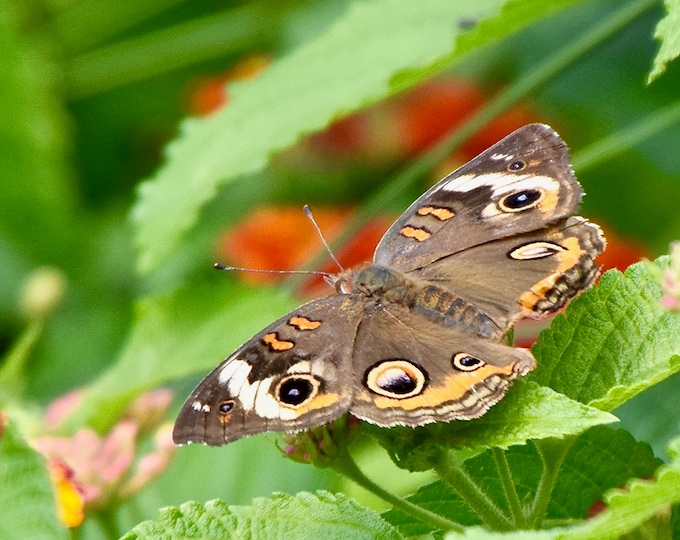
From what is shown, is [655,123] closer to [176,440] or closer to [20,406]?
[176,440]

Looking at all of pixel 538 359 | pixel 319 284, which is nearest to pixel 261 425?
pixel 538 359

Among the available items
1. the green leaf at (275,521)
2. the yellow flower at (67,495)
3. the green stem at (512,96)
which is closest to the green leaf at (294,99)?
the green stem at (512,96)

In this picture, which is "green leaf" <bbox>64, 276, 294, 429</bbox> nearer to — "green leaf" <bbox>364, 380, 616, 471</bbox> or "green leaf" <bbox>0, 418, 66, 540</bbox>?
"green leaf" <bbox>0, 418, 66, 540</bbox>

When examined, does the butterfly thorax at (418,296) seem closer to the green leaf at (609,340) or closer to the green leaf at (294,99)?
the green leaf at (609,340)

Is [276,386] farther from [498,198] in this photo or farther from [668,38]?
[668,38]

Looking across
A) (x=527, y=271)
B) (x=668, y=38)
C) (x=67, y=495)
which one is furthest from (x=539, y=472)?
(x=67, y=495)

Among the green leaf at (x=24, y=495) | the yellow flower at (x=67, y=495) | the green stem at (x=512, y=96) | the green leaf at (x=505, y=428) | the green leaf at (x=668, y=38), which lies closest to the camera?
the green leaf at (x=505, y=428)
